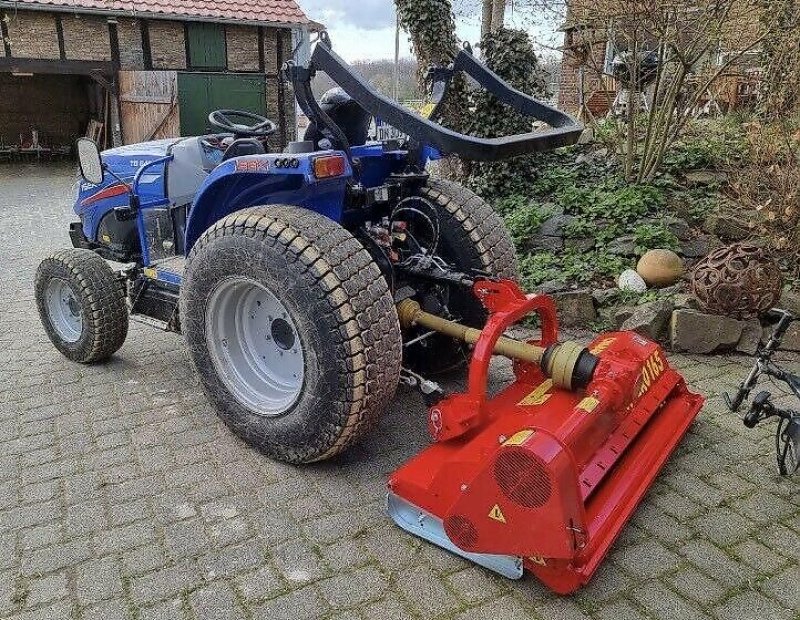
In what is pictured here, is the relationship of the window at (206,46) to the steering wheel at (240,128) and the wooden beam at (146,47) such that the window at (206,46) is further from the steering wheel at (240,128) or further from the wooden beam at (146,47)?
the steering wheel at (240,128)

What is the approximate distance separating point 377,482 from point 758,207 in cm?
350

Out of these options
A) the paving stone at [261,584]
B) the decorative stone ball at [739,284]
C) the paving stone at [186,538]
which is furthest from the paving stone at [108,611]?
the decorative stone ball at [739,284]

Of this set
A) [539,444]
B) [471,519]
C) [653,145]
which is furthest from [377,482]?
[653,145]

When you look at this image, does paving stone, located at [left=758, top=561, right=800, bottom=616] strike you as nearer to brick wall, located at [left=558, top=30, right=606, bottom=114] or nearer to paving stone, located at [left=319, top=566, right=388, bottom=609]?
paving stone, located at [left=319, top=566, right=388, bottom=609]

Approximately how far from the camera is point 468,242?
3.24 meters

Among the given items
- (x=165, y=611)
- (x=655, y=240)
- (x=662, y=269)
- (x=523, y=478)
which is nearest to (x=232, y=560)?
(x=165, y=611)

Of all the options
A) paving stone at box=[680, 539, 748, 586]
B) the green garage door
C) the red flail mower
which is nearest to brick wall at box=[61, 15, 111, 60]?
the green garage door

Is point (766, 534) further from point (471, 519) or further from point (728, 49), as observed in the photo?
point (728, 49)

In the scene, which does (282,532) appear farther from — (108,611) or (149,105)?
(149,105)

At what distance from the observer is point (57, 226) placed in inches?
331

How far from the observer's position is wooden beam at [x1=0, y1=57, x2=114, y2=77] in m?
13.5

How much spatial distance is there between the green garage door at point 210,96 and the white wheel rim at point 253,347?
10.9 m

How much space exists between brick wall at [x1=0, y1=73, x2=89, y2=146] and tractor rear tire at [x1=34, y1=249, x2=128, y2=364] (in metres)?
16.5

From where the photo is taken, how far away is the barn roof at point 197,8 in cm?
1296
